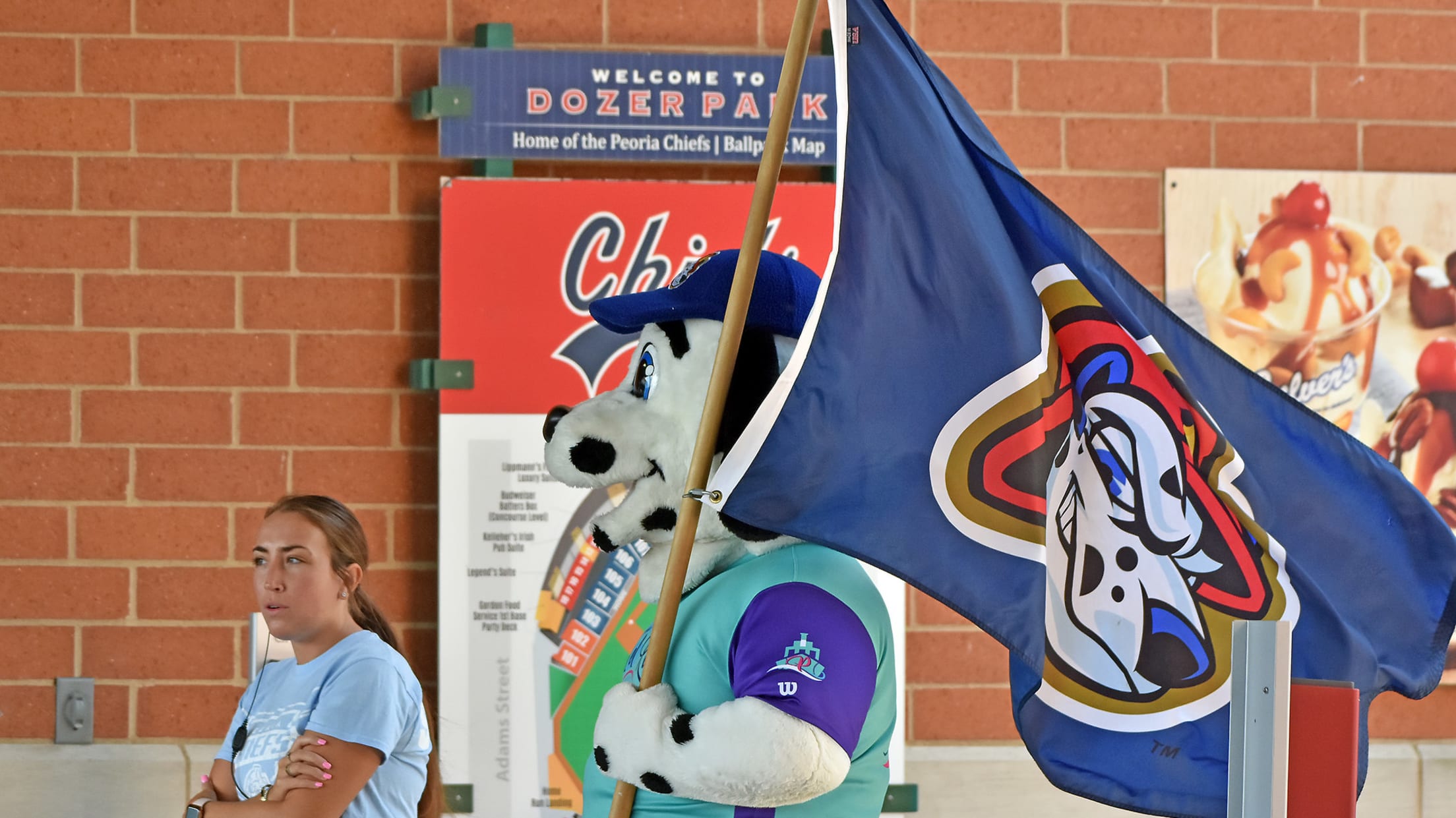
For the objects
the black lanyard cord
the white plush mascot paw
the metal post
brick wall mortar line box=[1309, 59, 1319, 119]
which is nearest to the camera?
the metal post

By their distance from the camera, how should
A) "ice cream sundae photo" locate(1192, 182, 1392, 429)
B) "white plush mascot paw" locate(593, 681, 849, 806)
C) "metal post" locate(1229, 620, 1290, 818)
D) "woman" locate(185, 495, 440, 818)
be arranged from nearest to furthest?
1. "metal post" locate(1229, 620, 1290, 818)
2. "white plush mascot paw" locate(593, 681, 849, 806)
3. "woman" locate(185, 495, 440, 818)
4. "ice cream sundae photo" locate(1192, 182, 1392, 429)

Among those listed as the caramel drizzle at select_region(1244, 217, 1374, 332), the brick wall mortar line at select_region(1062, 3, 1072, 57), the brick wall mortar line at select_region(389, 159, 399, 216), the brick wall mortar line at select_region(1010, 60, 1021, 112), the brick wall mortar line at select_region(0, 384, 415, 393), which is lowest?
the brick wall mortar line at select_region(0, 384, 415, 393)

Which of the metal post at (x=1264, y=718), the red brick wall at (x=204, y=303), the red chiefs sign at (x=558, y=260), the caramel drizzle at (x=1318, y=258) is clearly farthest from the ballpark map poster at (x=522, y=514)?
the metal post at (x=1264, y=718)

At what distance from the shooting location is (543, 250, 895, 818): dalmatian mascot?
135 centimetres

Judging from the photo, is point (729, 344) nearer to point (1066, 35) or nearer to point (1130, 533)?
point (1130, 533)

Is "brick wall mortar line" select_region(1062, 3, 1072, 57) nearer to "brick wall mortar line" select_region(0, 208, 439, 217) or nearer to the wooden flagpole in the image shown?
"brick wall mortar line" select_region(0, 208, 439, 217)

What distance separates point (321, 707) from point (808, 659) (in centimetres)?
78

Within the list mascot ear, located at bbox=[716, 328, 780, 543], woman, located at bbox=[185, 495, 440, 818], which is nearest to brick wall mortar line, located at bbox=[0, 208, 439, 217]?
woman, located at bbox=[185, 495, 440, 818]

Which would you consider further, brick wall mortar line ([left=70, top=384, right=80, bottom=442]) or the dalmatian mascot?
brick wall mortar line ([left=70, top=384, right=80, bottom=442])

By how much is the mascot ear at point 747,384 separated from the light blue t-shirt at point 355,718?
0.64m

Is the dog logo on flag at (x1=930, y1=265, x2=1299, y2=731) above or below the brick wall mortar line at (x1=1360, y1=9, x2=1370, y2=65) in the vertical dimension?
below

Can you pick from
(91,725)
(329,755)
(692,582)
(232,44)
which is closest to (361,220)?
(232,44)

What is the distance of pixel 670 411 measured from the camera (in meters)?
1.59

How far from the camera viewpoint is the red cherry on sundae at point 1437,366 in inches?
123
